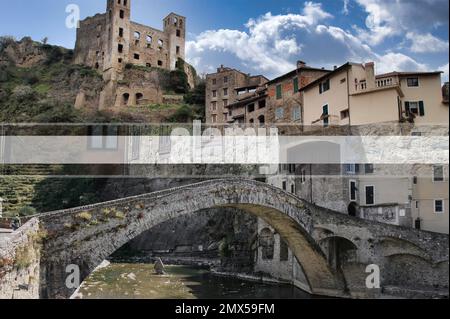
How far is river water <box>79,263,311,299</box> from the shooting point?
17047 millimetres

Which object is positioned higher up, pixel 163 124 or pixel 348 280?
pixel 163 124

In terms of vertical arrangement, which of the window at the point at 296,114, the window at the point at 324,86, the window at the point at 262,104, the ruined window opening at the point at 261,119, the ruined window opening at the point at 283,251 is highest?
the window at the point at 262,104

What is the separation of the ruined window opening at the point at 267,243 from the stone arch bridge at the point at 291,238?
3.70 m

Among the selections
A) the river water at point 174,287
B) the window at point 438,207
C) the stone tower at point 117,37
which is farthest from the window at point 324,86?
the stone tower at point 117,37

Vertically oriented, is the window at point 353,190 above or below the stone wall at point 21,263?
above

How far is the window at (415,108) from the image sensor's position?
17288mm

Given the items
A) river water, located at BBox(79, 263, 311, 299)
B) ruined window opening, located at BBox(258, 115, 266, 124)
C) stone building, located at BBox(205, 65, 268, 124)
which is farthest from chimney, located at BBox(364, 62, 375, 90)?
stone building, located at BBox(205, 65, 268, 124)

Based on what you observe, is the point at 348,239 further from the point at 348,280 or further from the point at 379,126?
the point at 379,126

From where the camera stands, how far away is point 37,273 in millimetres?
9672

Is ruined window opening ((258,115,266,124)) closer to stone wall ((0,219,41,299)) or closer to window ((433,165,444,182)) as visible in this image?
window ((433,165,444,182))

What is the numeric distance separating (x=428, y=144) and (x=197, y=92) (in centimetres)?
3031

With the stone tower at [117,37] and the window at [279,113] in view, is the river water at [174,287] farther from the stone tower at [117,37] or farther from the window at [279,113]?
the stone tower at [117,37]

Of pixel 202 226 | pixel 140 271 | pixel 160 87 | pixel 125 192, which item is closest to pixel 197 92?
pixel 160 87

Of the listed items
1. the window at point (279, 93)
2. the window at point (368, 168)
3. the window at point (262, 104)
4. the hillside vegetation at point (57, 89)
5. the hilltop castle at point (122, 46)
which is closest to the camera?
the window at point (368, 168)
